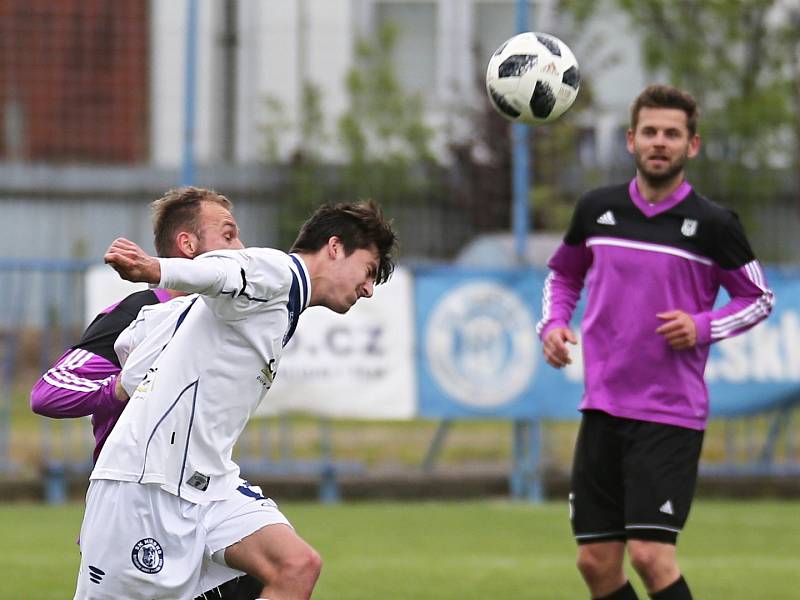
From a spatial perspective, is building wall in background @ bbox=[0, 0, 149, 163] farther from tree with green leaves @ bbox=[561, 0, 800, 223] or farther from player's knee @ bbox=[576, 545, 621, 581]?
player's knee @ bbox=[576, 545, 621, 581]

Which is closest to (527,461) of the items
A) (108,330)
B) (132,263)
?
(108,330)

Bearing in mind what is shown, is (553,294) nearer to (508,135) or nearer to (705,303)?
(705,303)

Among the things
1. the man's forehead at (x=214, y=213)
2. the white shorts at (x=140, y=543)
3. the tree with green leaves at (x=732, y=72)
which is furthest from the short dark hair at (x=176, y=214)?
the tree with green leaves at (x=732, y=72)

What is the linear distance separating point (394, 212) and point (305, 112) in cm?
170

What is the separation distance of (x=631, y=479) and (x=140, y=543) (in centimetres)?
199

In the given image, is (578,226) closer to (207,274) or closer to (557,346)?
(557,346)

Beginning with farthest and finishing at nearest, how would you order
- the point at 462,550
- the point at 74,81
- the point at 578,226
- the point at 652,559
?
1. the point at 74,81
2. the point at 462,550
3. the point at 578,226
4. the point at 652,559

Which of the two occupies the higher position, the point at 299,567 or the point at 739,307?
the point at 739,307

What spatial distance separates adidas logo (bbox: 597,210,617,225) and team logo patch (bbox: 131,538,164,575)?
233 cm

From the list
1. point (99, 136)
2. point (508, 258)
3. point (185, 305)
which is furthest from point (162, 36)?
point (185, 305)

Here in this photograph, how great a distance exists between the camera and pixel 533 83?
635 centimetres

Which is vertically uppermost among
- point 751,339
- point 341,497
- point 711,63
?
point 711,63

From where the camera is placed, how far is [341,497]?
41.0 feet

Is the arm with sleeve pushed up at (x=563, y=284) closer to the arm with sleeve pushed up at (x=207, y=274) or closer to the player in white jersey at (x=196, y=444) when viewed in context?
the player in white jersey at (x=196, y=444)
